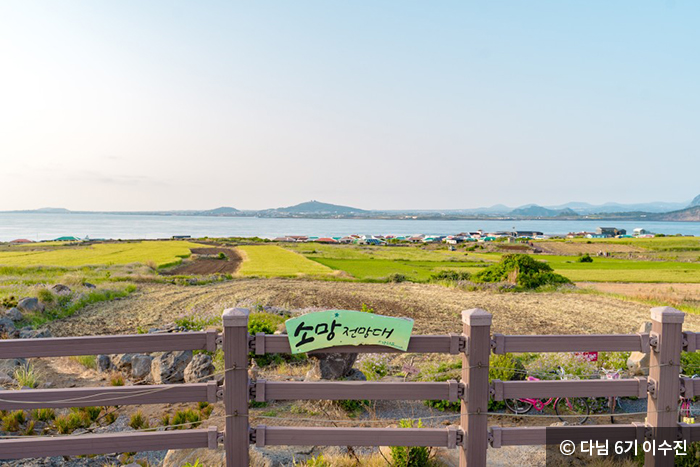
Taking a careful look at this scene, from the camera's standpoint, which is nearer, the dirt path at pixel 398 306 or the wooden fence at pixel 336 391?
the wooden fence at pixel 336 391

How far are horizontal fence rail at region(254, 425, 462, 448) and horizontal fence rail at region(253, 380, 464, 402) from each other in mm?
334

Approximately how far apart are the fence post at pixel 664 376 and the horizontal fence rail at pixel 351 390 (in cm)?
202

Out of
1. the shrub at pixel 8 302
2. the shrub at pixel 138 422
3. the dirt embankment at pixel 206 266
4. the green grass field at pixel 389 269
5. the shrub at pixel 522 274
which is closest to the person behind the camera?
the shrub at pixel 138 422

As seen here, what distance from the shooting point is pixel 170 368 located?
9289 millimetres

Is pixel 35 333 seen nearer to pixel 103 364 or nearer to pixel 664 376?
pixel 103 364

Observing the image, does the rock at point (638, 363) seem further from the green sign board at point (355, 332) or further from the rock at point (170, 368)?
the rock at point (170, 368)

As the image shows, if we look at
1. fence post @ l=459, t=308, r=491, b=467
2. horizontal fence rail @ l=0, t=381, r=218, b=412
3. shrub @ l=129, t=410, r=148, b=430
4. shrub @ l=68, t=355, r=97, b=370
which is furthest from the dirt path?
horizontal fence rail @ l=0, t=381, r=218, b=412

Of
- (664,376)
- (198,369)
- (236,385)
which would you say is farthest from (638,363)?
(198,369)

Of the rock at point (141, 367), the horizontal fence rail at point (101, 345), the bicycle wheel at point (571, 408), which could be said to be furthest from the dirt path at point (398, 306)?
the horizontal fence rail at point (101, 345)

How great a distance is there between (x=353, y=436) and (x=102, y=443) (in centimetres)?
247

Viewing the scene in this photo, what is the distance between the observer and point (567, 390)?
450 centimetres

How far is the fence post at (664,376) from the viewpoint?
427cm

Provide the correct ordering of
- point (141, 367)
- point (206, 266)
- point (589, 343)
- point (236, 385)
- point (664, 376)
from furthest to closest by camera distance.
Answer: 1. point (206, 266)
2. point (141, 367)
3. point (589, 343)
4. point (664, 376)
5. point (236, 385)

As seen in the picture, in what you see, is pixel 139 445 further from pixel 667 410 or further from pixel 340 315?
pixel 667 410
